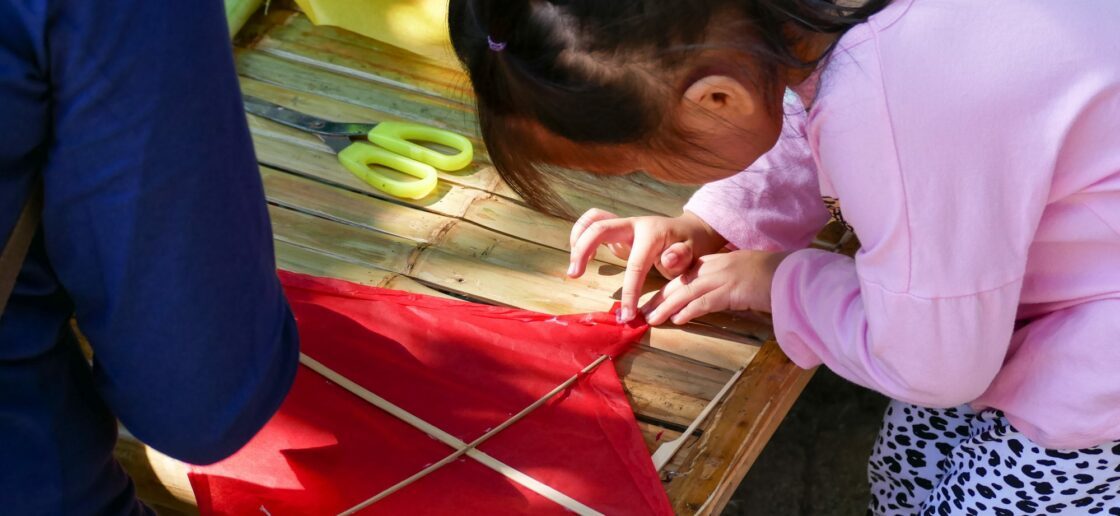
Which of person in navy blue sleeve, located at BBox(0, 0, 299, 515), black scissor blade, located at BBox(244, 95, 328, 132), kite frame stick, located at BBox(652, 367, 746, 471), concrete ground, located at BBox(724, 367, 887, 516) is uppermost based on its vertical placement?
person in navy blue sleeve, located at BBox(0, 0, 299, 515)

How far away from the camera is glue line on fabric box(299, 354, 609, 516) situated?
0.94 meters

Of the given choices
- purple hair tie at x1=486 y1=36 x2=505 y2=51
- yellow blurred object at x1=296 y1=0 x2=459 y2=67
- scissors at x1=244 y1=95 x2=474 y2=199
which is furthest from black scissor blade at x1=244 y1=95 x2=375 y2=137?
purple hair tie at x1=486 y1=36 x2=505 y2=51

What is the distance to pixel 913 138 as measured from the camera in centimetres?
74

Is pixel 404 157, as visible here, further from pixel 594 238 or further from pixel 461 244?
pixel 594 238

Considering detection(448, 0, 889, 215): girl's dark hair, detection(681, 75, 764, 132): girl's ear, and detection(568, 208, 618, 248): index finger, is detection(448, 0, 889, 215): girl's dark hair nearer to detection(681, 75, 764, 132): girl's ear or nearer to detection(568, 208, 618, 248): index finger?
detection(681, 75, 764, 132): girl's ear

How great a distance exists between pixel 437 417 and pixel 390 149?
1.41 ft

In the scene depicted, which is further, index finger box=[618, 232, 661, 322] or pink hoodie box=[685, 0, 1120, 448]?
index finger box=[618, 232, 661, 322]

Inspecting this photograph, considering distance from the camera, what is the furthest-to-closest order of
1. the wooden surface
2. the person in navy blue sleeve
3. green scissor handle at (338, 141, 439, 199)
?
1. green scissor handle at (338, 141, 439, 199)
2. the wooden surface
3. the person in navy blue sleeve

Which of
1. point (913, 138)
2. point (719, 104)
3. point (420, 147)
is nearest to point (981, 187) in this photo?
point (913, 138)

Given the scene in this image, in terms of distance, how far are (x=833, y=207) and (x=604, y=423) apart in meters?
0.41

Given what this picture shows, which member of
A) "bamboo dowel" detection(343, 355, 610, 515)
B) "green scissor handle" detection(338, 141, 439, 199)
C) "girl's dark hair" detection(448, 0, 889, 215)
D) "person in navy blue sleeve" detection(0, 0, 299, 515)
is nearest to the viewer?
"person in navy blue sleeve" detection(0, 0, 299, 515)

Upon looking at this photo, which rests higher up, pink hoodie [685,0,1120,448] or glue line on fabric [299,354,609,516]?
pink hoodie [685,0,1120,448]

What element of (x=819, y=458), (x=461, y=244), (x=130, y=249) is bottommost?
(x=819, y=458)

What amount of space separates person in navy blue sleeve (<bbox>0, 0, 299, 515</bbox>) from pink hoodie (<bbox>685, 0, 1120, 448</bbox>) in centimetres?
42
